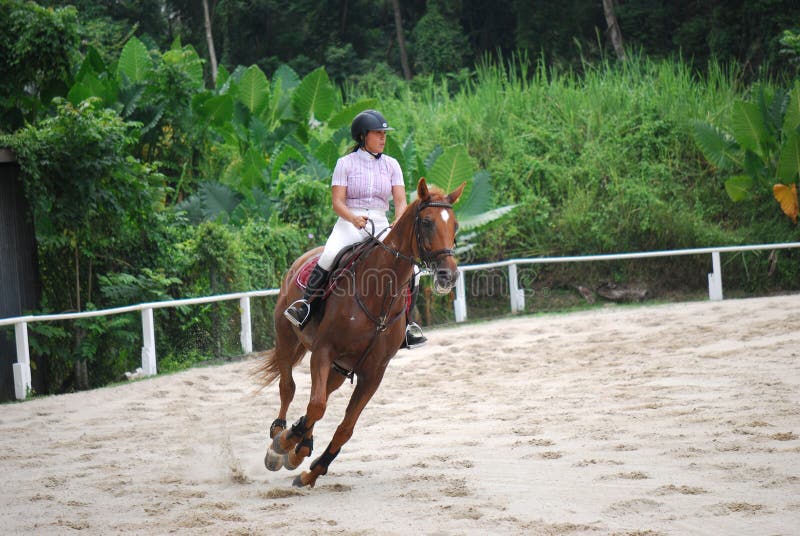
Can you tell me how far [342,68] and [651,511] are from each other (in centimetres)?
3036

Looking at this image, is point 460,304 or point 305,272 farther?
point 460,304

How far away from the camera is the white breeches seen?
7.56 m

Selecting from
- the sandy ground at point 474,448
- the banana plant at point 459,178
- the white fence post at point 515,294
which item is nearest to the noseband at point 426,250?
the sandy ground at point 474,448

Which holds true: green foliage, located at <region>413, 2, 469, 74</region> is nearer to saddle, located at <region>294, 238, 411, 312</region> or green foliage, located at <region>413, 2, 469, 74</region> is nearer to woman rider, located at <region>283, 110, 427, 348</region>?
woman rider, located at <region>283, 110, 427, 348</region>

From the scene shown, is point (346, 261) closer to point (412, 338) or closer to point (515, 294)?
point (412, 338)

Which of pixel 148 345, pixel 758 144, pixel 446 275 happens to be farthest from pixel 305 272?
pixel 758 144

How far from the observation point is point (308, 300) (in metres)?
7.50

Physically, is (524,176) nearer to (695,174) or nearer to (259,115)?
(695,174)

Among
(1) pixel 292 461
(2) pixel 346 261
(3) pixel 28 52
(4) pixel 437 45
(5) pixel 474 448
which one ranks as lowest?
(5) pixel 474 448

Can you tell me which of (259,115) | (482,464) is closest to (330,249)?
(482,464)

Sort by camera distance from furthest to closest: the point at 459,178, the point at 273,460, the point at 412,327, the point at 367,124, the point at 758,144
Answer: the point at 758,144 < the point at 459,178 < the point at 412,327 < the point at 367,124 < the point at 273,460

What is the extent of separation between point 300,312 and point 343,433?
3.34 feet

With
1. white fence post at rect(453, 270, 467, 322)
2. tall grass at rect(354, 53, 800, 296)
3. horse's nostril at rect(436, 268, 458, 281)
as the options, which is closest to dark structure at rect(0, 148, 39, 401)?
white fence post at rect(453, 270, 467, 322)

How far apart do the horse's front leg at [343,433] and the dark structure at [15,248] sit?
6652mm
